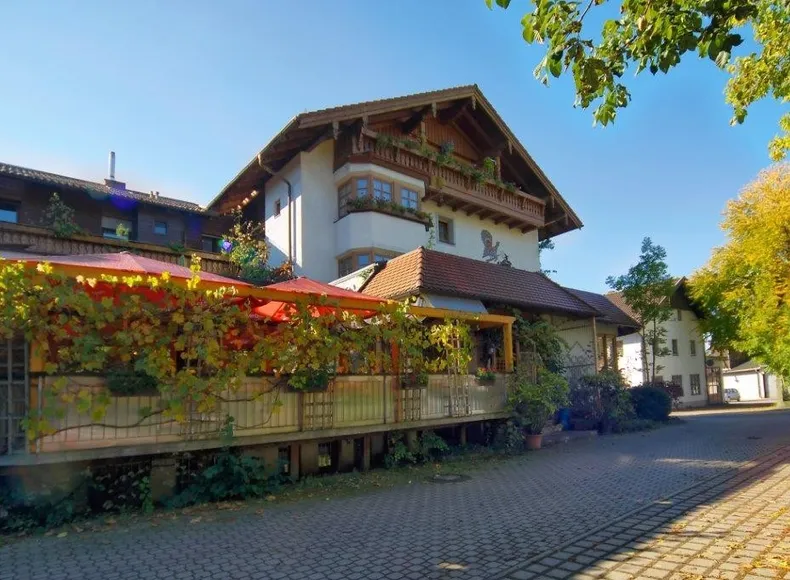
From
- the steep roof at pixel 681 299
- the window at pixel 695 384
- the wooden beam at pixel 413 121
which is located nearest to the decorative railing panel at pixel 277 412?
the wooden beam at pixel 413 121

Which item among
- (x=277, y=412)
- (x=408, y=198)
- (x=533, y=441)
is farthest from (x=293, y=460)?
(x=408, y=198)

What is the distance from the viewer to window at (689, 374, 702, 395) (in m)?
38.3

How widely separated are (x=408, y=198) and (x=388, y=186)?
1.07m

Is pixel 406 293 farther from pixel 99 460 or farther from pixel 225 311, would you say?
pixel 99 460

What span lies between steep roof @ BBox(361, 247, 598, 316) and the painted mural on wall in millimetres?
4678

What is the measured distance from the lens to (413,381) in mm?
11188

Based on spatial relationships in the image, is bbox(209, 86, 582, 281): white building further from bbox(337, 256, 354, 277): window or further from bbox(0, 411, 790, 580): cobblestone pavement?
bbox(0, 411, 790, 580): cobblestone pavement

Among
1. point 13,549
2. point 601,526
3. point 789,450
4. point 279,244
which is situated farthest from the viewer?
point 279,244

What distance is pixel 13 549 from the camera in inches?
240

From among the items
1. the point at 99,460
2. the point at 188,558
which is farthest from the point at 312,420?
the point at 188,558

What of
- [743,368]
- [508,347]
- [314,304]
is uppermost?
[314,304]

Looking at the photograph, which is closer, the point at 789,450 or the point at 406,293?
the point at 789,450

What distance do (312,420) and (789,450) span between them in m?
10.8

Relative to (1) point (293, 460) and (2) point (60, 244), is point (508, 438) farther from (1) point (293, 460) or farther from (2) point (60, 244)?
(2) point (60, 244)
